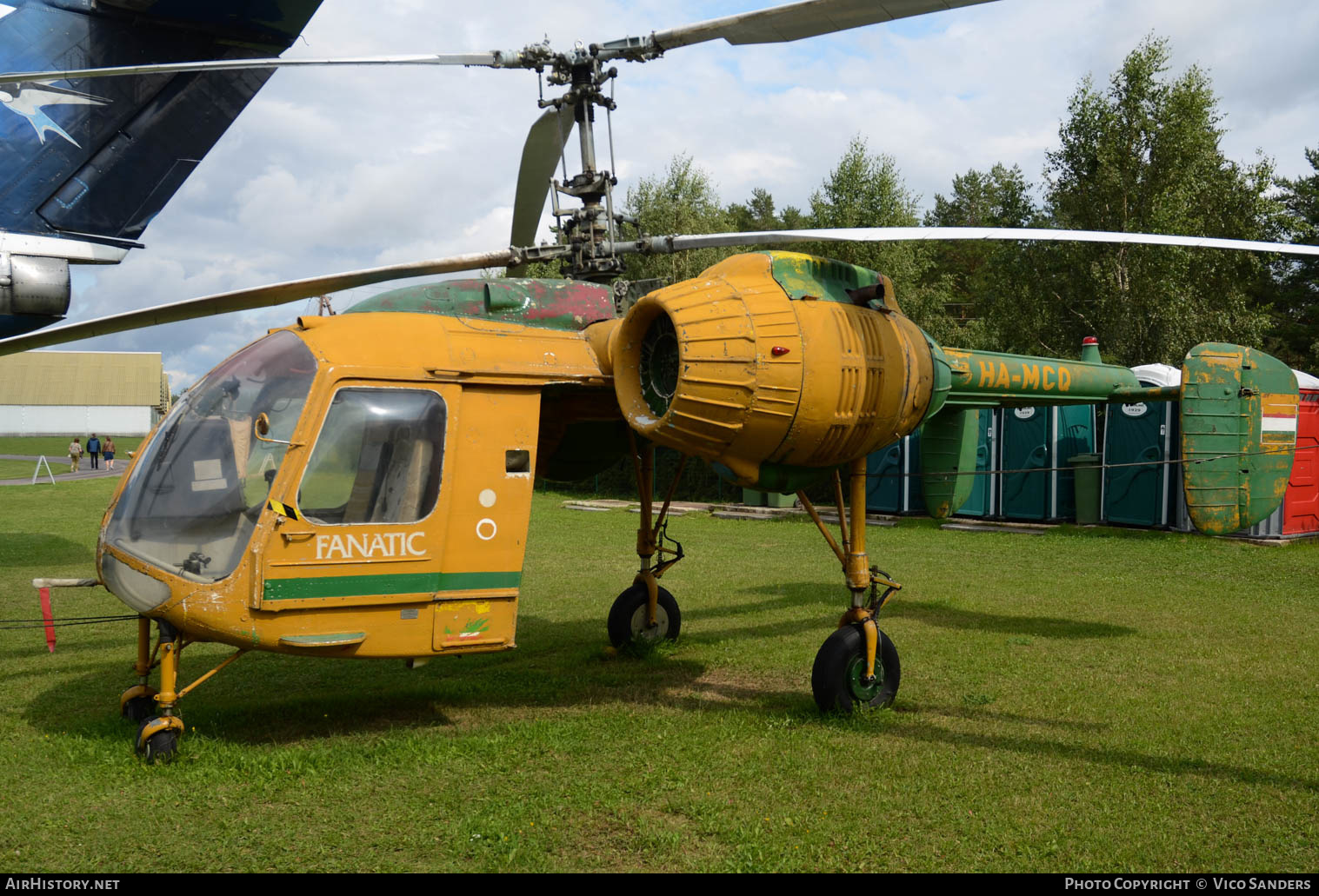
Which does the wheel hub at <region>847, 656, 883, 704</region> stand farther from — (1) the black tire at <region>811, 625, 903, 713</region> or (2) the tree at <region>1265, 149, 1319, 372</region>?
(2) the tree at <region>1265, 149, 1319, 372</region>

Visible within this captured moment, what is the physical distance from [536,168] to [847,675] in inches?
167

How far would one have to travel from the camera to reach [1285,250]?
4320 mm

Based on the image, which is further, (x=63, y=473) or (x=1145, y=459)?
(x=63, y=473)

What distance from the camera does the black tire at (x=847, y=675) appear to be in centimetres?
608

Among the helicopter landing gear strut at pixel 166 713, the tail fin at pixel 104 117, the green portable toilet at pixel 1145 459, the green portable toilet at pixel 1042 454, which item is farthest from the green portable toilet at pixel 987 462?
the helicopter landing gear strut at pixel 166 713

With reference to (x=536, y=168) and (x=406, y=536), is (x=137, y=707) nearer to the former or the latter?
(x=406, y=536)

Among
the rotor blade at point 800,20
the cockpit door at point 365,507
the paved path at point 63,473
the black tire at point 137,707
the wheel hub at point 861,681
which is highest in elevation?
the rotor blade at point 800,20

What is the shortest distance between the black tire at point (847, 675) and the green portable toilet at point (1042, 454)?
431 inches

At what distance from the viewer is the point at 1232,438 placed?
723 cm

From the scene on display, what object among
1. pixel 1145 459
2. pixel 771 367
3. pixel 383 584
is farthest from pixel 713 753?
pixel 1145 459

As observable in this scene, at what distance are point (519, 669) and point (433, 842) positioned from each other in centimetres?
340

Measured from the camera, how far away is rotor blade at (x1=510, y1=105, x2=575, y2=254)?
262 inches

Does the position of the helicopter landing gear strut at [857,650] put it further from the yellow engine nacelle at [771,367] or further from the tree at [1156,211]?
the tree at [1156,211]

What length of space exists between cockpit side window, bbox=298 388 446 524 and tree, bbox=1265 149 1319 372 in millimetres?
35368
